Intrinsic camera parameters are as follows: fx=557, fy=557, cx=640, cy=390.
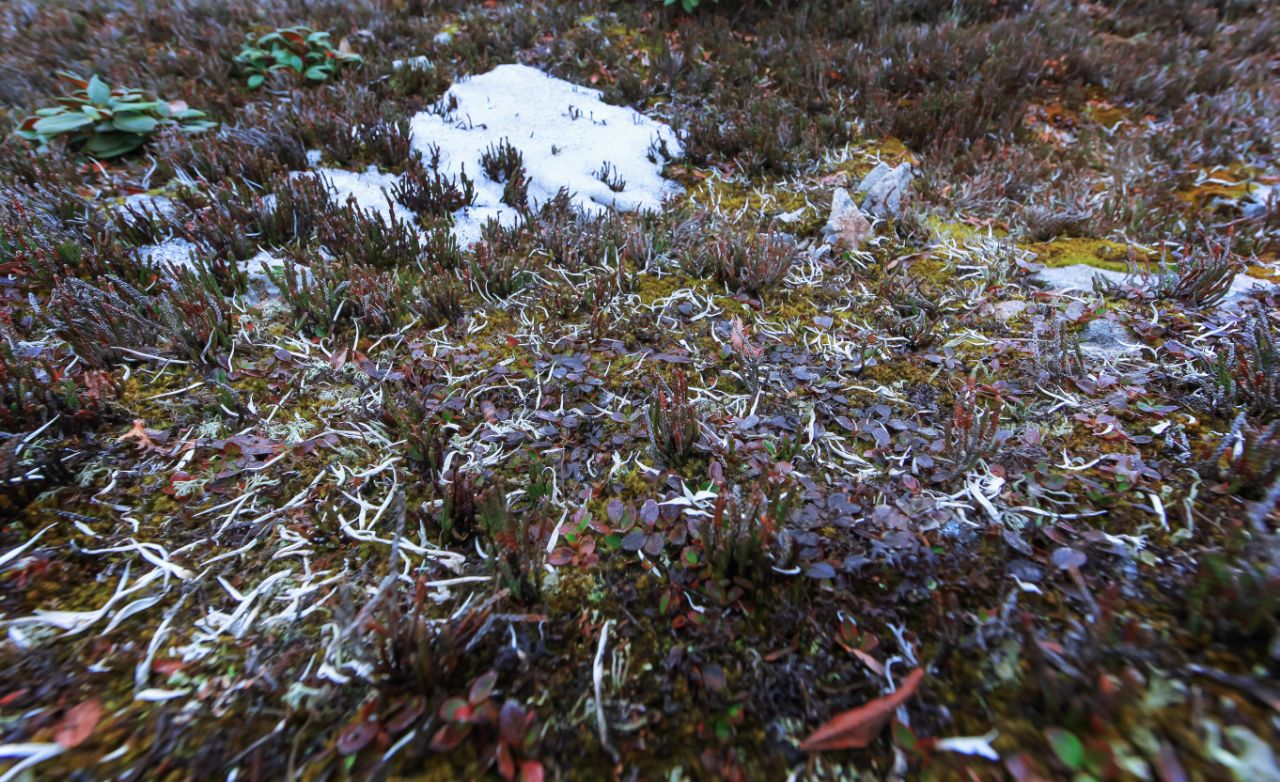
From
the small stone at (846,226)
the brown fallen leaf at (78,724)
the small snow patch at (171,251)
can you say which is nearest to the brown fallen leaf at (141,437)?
the brown fallen leaf at (78,724)

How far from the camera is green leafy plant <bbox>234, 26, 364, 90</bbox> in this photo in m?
6.36

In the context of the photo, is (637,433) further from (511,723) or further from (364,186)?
(364,186)

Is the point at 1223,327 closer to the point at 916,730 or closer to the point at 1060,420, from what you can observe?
the point at 1060,420

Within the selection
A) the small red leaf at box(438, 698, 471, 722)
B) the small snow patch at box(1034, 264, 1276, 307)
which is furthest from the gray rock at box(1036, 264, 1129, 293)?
the small red leaf at box(438, 698, 471, 722)

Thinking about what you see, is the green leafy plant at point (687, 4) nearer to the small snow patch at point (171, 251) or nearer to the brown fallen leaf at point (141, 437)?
the small snow patch at point (171, 251)

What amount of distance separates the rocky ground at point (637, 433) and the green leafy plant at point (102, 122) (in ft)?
0.13

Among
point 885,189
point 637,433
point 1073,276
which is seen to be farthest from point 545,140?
point 1073,276

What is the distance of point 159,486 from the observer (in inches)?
102

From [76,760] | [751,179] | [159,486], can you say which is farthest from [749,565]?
[751,179]

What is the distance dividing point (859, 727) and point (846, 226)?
3.90 meters

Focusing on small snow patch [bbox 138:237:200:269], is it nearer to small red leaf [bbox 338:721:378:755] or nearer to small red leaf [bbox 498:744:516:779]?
small red leaf [bbox 338:721:378:755]

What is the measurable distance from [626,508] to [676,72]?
6135 millimetres

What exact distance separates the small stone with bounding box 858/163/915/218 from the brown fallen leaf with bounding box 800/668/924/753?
13.4 feet

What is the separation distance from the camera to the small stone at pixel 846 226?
4516 mm
